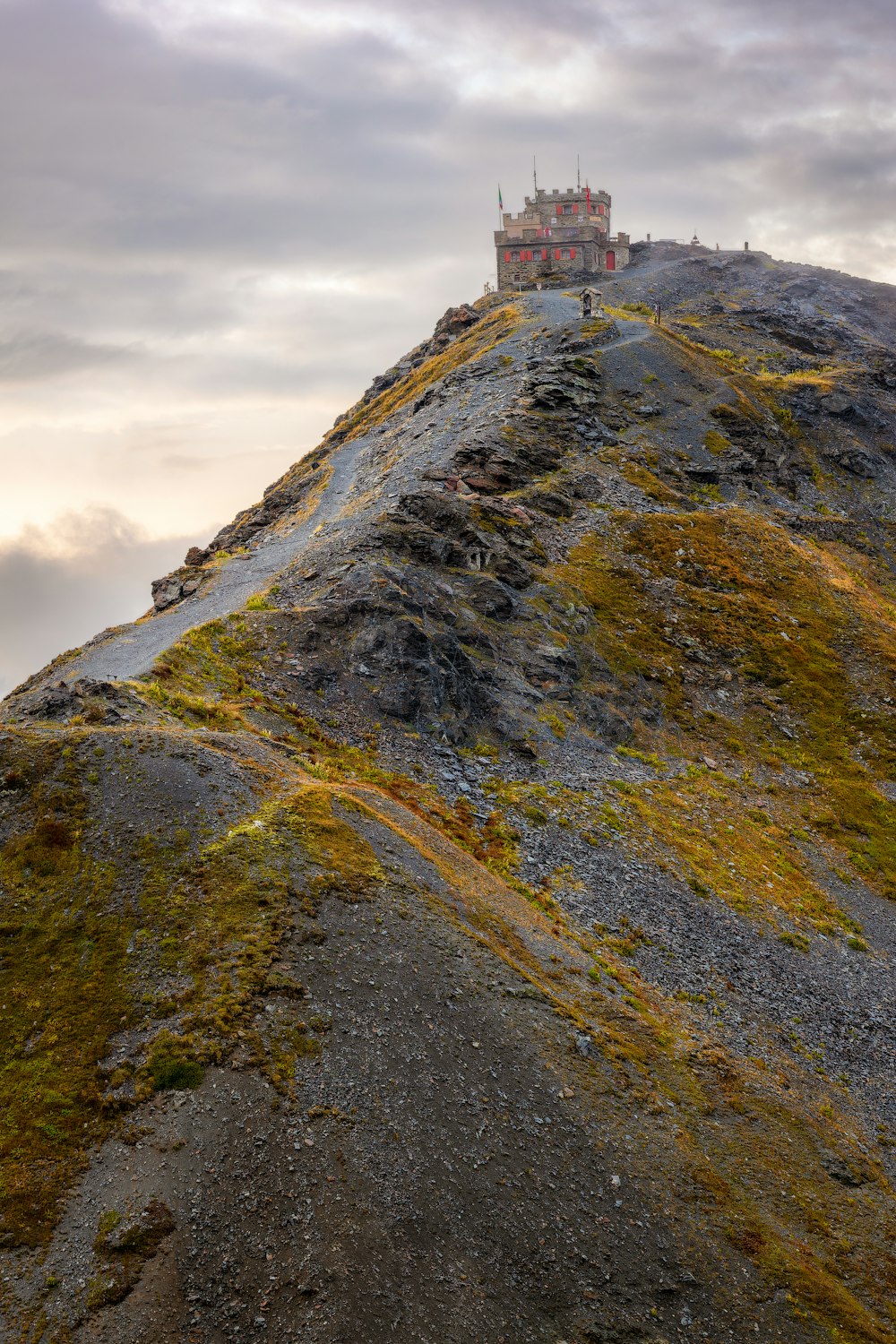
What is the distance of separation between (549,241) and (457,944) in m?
141

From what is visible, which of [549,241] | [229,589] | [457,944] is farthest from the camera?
[549,241]

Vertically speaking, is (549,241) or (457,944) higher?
(549,241)

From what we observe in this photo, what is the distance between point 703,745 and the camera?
5578 centimetres

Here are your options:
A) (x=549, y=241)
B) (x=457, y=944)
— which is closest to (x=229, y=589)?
(x=457, y=944)

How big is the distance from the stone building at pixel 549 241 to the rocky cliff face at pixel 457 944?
86503mm

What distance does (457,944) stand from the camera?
28016mm

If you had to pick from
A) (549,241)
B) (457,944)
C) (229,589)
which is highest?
(549,241)

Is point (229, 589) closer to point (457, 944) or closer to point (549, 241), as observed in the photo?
point (457, 944)

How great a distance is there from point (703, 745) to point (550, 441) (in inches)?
1412

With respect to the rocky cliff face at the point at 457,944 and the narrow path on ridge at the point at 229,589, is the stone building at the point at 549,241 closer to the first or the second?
the narrow path on ridge at the point at 229,589

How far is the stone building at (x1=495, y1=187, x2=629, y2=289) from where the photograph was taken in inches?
5522

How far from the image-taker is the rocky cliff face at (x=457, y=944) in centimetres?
1906

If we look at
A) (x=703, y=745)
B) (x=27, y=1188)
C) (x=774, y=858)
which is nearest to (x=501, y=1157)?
(x=27, y=1188)

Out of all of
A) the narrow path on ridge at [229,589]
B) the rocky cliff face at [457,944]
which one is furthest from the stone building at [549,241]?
the rocky cliff face at [457,944]
